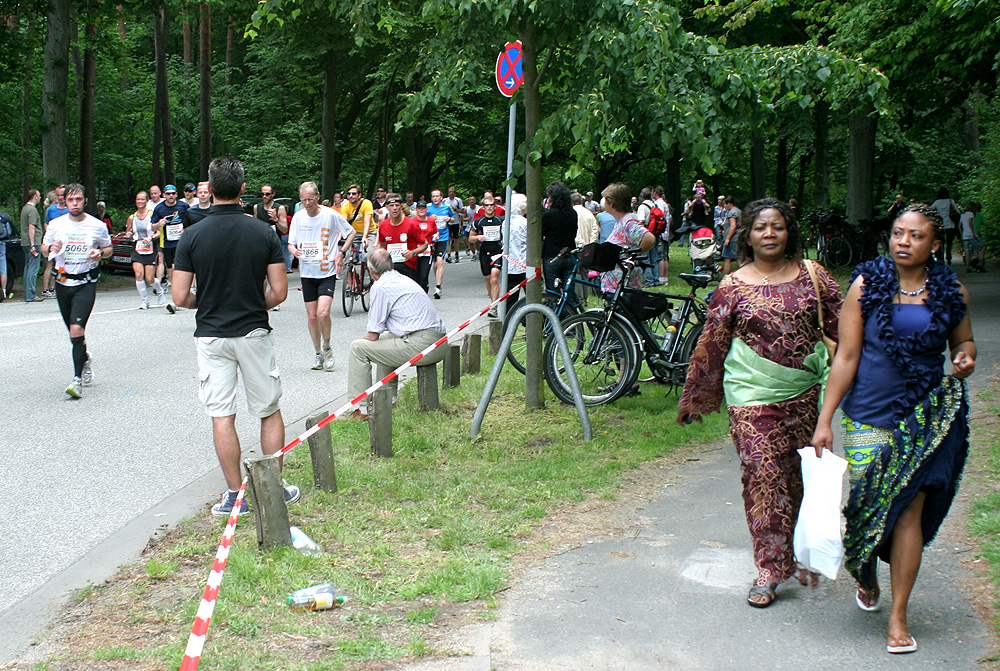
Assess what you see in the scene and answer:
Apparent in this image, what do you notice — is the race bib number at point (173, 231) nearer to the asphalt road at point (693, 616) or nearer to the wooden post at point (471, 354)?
the wooden post at point (471, 354)

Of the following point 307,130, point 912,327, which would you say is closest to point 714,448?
point 912,327

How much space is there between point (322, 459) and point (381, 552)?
1.05 meters

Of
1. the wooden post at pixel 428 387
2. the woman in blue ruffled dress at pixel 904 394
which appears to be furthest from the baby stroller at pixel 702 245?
the woman in blue ruffled dress at pixel 904 394

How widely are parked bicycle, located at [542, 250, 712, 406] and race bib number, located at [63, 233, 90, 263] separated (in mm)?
4471

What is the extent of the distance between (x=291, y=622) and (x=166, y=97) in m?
32.3

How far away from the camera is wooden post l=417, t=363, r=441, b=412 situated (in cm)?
816

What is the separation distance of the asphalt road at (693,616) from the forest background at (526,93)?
2589 millimetres

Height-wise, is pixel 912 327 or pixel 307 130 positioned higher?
pixel 307 130

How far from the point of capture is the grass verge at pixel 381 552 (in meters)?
4.12

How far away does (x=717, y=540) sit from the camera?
5277mm

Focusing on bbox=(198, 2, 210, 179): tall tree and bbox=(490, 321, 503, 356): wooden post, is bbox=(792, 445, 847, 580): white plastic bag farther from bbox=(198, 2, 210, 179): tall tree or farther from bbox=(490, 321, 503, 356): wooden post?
bbox=(198, 2, 210, 179): tall tree

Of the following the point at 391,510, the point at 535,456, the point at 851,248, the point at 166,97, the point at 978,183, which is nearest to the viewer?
the point at 391,510

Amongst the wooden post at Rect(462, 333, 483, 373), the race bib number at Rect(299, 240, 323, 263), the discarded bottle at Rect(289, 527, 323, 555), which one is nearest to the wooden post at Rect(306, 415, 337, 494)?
the discarded bottle at Rect(289, 527, 323, 555)

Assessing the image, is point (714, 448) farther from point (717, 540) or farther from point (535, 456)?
point (717, 540)
